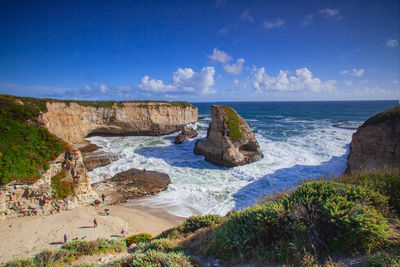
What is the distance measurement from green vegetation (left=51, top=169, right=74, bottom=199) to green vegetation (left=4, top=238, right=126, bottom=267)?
5748 mm

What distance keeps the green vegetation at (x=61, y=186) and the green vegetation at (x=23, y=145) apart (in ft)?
2.80

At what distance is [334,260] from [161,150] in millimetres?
24192

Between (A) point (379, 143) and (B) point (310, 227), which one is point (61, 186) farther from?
(A) point (379, 143)

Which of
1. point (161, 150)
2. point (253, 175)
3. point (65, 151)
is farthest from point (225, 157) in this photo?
Result: point (65, 151)

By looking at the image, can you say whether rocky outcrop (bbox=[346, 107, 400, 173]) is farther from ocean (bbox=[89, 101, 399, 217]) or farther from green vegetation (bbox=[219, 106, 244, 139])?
green vegetation (bbox=[219, 106, 244, 139])

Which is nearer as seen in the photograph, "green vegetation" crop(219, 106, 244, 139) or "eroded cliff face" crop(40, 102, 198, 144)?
"green vegetation" crop(219, 106, 244, 139)

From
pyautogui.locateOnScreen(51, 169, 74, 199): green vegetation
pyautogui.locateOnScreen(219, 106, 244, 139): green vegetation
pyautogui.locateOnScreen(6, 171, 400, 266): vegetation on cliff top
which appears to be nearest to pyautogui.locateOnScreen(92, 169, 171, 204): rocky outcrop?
pyautogui.locateOnScreen(51, 169, 74, 199): green vegetation

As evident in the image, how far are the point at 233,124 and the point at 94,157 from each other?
1712 centimetres

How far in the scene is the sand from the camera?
337 inches

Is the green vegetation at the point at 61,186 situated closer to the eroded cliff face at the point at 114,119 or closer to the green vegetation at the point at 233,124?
the green vegetation at the point at 233,124

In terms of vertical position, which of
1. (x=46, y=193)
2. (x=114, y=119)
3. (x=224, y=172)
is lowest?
(x=224, y=172)

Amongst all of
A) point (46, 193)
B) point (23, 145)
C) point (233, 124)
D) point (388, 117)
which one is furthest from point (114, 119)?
point (388, 117)

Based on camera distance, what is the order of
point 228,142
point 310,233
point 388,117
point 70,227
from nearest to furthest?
point 310,233 → point 70,227 → point 388,117 → point 228,142

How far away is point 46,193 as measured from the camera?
10.8 m
